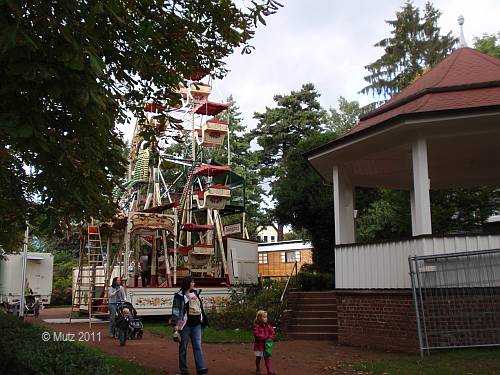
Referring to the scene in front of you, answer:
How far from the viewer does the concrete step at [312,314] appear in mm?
15453

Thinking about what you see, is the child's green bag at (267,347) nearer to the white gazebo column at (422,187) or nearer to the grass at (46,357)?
the grass at (46,357)

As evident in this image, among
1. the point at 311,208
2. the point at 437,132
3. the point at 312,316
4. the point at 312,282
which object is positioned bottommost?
the point at 312,316

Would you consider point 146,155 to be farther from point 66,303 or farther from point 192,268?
point 66,303

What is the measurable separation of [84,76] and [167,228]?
1579 centimetres

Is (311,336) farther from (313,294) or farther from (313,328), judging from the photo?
(313,294)

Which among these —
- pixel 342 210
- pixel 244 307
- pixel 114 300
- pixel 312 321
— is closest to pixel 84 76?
pixel 342 210

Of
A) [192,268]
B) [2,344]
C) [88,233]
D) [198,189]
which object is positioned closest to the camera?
[2,344]

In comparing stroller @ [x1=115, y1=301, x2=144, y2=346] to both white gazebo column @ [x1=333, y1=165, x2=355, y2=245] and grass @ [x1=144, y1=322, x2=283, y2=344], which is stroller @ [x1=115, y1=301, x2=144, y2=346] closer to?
grass @ [x1=144, y1=322, x2=283, y2=344]

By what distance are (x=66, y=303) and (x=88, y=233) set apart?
22.1 m

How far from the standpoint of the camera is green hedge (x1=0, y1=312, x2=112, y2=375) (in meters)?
6.45

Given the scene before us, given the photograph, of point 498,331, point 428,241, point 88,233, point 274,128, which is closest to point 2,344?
point 428,241

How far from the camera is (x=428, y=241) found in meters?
11.3

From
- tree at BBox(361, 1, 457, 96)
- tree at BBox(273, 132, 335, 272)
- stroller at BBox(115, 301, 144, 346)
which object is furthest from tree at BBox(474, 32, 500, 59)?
stroller at BBox(115, 301, 144, 346)

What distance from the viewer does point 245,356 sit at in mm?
12055
